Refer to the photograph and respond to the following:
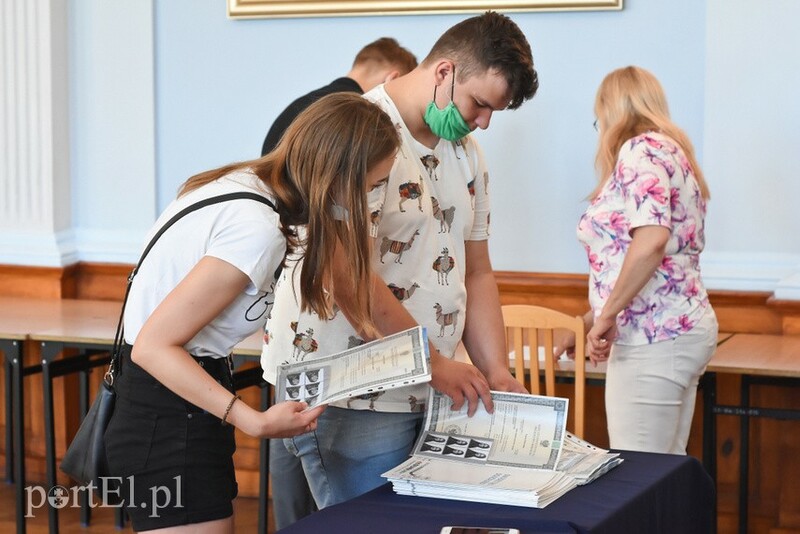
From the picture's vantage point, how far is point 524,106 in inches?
163

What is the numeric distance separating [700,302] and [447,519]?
166 cm

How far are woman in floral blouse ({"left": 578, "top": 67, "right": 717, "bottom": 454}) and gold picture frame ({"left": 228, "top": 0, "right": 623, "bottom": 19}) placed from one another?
0.94m

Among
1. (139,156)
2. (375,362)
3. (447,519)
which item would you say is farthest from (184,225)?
(139,156)

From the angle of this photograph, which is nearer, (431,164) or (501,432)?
(501,432)

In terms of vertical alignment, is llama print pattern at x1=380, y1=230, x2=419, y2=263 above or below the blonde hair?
below

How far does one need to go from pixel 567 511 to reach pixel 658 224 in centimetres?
147

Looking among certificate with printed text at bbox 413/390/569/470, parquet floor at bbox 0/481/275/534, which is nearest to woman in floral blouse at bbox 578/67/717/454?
certificate with printed text at bbox 413/390/569/470

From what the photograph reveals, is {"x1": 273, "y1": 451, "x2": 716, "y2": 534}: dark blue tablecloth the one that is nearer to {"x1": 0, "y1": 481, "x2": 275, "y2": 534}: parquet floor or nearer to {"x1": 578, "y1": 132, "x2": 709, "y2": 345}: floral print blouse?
{"x1": 578, "y1": 132, "x2": 709, "y2": 345}: floral print blouse

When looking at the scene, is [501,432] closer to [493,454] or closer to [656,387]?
[493,454]

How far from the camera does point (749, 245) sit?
12.7ft

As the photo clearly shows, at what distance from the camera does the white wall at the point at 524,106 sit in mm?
3832

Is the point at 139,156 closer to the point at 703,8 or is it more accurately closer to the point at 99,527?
the point at 99,527

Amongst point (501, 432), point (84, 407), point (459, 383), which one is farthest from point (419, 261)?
point (84, 407)

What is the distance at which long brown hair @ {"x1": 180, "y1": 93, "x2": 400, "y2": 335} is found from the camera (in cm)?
171
